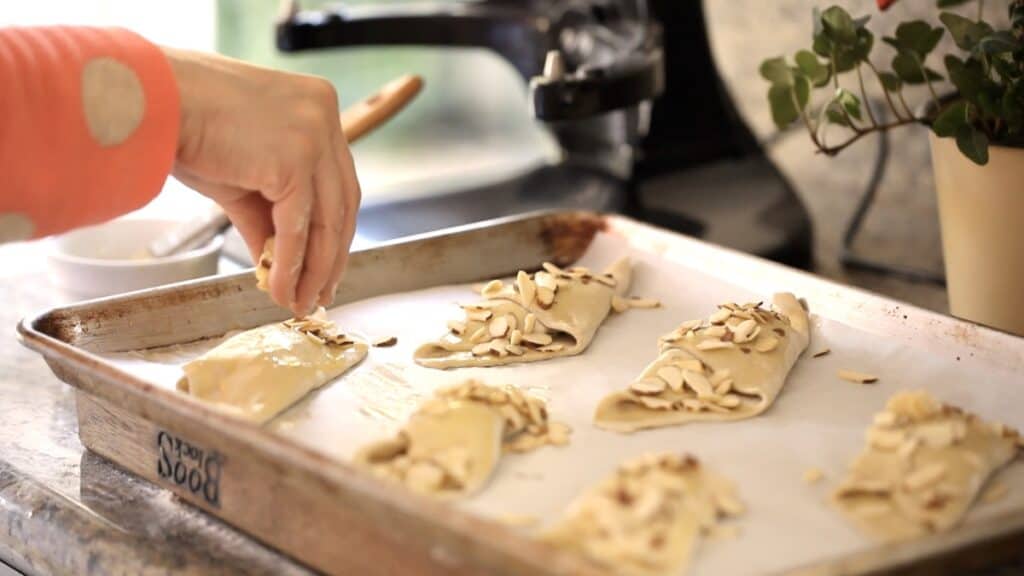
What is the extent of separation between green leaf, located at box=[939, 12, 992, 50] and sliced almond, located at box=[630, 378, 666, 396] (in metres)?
0.40

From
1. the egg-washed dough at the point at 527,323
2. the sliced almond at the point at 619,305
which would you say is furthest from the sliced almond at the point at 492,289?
the sliced almond at the point at 619,305

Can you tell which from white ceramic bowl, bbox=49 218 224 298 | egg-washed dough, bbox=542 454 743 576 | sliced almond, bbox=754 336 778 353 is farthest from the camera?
white ceramic bowl, bbox=49 218 224 298

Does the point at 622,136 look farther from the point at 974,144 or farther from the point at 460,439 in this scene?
the point at 460,439

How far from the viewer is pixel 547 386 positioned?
3.37ft

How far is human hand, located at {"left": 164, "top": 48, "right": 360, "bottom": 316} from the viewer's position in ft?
2.79

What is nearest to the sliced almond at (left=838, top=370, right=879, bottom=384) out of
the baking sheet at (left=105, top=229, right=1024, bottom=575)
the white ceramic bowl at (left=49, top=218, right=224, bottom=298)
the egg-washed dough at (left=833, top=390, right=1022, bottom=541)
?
the baking sheet at (left=105, top=229, right=1024, bottom=575)

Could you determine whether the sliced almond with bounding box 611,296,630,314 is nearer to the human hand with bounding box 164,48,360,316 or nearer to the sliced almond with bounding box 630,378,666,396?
the sliced almond with bounding box 630,378,666,396

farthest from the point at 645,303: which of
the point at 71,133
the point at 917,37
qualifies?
the point at 71,133

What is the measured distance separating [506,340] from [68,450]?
0.38m

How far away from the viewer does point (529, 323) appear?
110 centimetres

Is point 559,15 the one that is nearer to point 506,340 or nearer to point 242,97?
point 506,340

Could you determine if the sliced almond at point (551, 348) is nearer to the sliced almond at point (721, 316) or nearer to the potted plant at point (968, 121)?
the sliced almond at point (721, 316)

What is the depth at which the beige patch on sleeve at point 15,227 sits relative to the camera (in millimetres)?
782

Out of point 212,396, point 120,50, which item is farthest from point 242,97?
point 212,396
